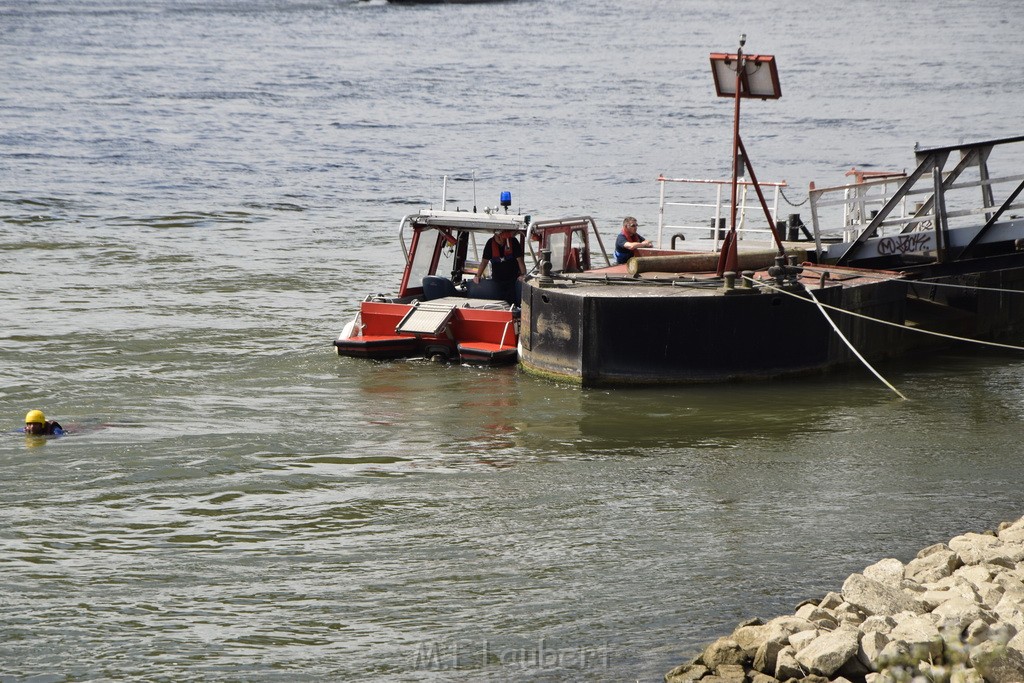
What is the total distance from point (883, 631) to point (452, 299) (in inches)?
455

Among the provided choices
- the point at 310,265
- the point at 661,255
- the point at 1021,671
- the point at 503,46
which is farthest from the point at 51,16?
the point at 1021,671

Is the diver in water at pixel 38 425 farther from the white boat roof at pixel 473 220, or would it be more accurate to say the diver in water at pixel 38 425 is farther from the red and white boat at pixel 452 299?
the white boat roof at pixel 473 220

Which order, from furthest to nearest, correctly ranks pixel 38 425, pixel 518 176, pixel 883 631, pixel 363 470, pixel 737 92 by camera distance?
pixel 518 176
pixel 737 92
pixel 38 425
pixel 363 470
pixel 883 631

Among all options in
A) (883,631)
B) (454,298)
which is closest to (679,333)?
(454,298)

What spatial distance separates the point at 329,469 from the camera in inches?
535

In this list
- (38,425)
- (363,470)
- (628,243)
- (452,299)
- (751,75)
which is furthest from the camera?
(628,243)

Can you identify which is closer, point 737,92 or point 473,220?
point 737,92

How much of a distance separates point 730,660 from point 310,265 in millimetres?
19970

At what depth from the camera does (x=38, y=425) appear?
14508 mm

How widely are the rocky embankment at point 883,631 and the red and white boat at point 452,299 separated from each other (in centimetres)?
930

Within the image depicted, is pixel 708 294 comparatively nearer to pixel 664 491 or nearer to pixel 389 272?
pixel 664 491

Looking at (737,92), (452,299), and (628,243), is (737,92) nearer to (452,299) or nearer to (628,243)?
(628,243)

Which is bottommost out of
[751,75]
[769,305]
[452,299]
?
[452,299]

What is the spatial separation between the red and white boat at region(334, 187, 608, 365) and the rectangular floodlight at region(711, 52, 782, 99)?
9.46ft
